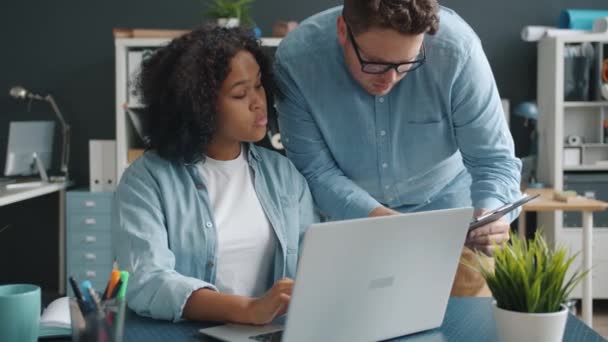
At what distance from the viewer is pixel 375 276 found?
3.49 feet

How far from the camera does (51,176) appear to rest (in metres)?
4.10

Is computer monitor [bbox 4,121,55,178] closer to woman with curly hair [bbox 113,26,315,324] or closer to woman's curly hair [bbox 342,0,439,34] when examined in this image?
woman with curly hair [bbox 113,26,315,324]

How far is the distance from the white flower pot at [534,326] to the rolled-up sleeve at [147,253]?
1.66 ft

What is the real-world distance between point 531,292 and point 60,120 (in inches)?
145

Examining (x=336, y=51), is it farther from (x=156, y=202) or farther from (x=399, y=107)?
(x=156, y=202)

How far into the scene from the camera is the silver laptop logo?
1.07 meters

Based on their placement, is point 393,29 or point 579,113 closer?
point 393,29

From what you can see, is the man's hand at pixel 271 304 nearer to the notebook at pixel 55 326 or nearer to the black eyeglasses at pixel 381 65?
the notebook at pixel 55 326

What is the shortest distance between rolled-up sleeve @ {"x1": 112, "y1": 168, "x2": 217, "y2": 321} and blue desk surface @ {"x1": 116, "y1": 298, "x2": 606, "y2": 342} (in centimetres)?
2

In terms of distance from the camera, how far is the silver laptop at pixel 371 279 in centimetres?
99

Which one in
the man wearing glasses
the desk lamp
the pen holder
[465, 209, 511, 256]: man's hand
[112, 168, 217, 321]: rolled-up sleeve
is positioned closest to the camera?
the pen holder

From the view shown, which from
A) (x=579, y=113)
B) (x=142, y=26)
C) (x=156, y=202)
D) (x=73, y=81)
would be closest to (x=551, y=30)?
(x=579, y=113)

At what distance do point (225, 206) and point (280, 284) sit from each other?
38 cm

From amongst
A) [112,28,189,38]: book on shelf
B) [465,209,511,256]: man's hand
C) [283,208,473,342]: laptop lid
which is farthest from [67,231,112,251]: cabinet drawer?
[283,208,473,342]: laptop lid
